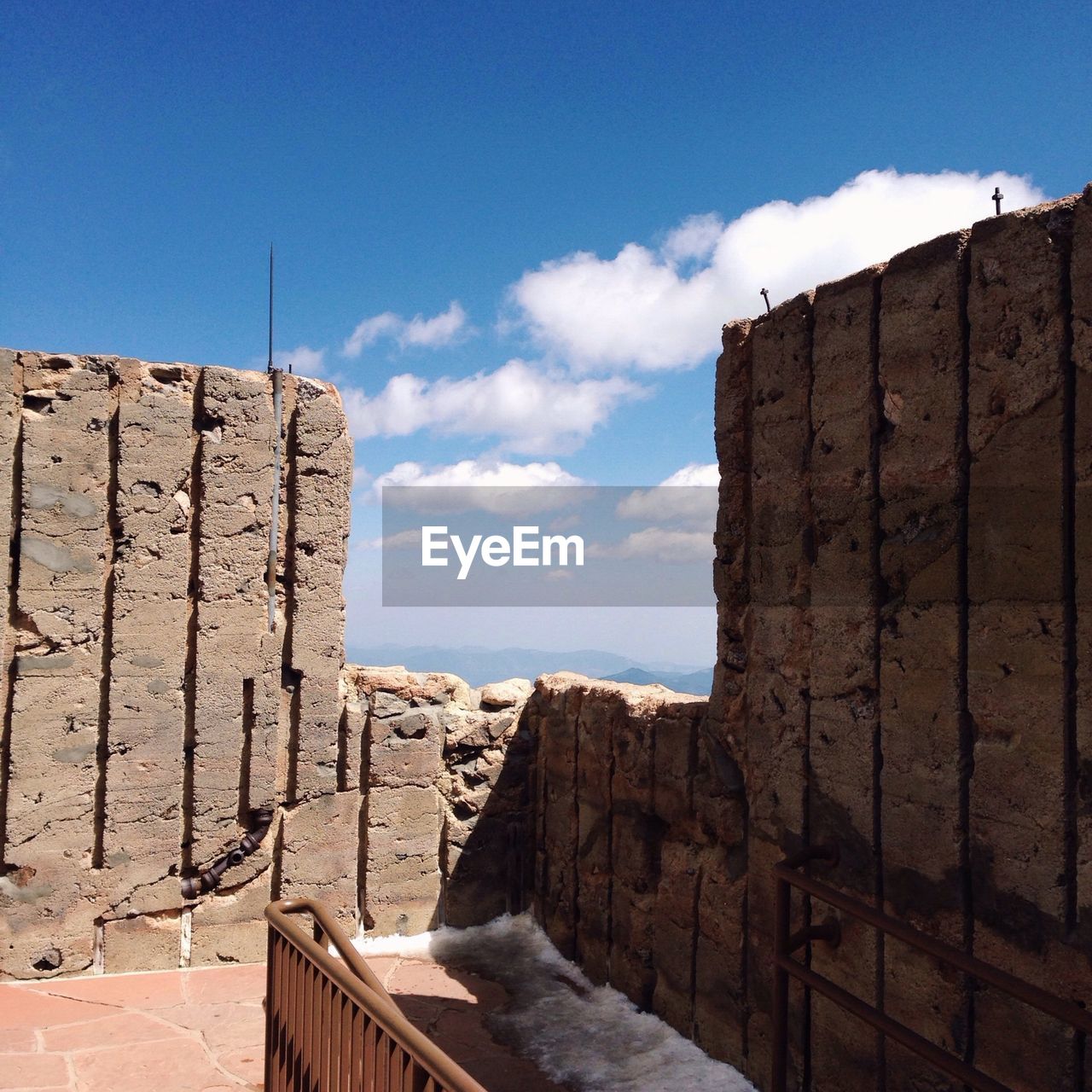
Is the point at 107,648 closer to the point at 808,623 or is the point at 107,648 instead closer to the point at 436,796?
the point at 436,796

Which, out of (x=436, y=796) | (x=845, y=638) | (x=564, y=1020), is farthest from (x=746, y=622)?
A: (x=436, y=796)

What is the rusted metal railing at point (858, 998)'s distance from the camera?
2.70 metres

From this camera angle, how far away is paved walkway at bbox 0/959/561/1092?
14.4ft

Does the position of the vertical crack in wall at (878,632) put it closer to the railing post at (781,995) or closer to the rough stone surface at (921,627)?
the rough stone surface at (921,627)

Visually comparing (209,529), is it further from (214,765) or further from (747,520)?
(747,520)

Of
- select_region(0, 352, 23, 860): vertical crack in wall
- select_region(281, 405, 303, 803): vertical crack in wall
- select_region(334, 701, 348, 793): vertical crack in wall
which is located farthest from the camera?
select_region(334, 701, 348, 793): vertical crack in wall

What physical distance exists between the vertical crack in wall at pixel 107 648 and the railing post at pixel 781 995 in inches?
160

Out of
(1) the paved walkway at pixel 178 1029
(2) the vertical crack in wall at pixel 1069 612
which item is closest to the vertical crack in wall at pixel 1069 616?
(2) the vertical crack in wall at pixel 1069 612

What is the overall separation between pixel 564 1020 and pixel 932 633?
130 inches

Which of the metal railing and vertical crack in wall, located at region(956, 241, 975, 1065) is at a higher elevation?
vertical crack in wall, located at region(956, 241, 975, 1065)

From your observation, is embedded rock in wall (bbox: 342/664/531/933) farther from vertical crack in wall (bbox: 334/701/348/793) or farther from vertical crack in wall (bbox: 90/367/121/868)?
vertical crack in wall (bbox: 90/367/121/868)

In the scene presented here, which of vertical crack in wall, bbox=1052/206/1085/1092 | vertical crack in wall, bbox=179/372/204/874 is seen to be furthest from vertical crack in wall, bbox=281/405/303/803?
vertical crack in wall, bbox=1052/206/1085/1092

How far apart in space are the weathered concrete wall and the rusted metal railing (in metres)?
3.45

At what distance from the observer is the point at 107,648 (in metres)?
5.70
